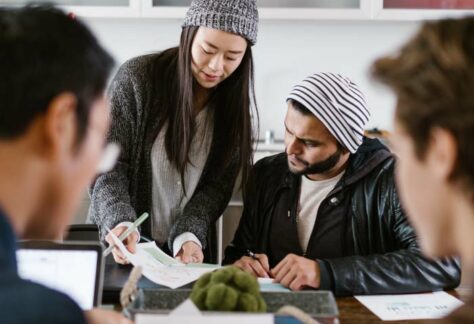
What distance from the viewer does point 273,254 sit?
1921 mm

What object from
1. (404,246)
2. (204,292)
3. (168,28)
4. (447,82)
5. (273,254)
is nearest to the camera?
(447,82)

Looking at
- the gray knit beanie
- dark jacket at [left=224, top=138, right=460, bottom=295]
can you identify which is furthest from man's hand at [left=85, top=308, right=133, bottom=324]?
the gray knit beanie

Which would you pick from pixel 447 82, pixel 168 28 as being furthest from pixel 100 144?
pixel 168 28

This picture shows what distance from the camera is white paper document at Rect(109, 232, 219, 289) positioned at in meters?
1.47

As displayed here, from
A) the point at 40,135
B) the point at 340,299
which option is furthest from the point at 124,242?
the point at 40,135

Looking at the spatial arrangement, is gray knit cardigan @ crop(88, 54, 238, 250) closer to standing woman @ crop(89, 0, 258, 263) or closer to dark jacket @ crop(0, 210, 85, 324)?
standing woman @ crop(89, 0, 258, 263)

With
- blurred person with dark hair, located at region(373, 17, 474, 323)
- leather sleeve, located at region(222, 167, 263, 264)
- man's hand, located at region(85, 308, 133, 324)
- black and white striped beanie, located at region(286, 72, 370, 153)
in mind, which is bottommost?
leather sleeve, located at region(222, 167, 263, 264)

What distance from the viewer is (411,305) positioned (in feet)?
4.77

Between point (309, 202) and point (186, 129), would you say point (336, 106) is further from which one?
point (186, 129)

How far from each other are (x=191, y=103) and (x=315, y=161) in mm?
411

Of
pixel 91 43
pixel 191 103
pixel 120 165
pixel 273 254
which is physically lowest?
pixel 273 254

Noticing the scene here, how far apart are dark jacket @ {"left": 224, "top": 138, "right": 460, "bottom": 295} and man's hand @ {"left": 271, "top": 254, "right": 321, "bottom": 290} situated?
22mm

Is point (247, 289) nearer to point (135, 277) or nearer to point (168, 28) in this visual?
point (135, 277)

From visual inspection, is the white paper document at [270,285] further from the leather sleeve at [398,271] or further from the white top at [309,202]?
the white top at [309,202]
